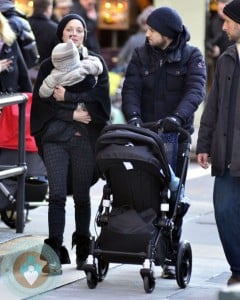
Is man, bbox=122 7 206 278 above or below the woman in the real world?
above

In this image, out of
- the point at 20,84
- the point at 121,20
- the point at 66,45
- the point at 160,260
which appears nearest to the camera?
the point at 160,260

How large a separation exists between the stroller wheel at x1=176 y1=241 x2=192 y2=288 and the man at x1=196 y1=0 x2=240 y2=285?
283mm

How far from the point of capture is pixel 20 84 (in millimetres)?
9773

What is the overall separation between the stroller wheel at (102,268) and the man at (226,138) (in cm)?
86

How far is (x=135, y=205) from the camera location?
292 inches

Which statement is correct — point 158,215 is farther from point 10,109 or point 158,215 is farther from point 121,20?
point 121,20

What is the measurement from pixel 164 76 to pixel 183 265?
1409 millimetres

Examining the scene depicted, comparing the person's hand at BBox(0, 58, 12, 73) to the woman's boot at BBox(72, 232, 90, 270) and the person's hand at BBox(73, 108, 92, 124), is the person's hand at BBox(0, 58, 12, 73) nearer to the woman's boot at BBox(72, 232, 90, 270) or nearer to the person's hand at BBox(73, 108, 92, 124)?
the person's hand at BBox(73, 108, 92, 124)

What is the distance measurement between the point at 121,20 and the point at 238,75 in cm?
1335

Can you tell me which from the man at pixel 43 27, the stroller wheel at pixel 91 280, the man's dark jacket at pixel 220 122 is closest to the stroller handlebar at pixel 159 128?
the man's dark jacket at pixel 220 122

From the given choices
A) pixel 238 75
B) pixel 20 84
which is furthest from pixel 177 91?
pixel 20 84

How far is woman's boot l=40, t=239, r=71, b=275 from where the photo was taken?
25.9 ft

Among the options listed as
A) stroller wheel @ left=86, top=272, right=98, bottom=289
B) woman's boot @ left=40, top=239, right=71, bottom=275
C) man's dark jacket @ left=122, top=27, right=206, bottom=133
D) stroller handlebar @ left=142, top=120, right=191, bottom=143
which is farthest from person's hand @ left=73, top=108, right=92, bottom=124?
stroller wheel @ left=86, top=272, right=98, bottom=289

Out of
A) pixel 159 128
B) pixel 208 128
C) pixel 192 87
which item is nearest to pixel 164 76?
pixel 192 87
